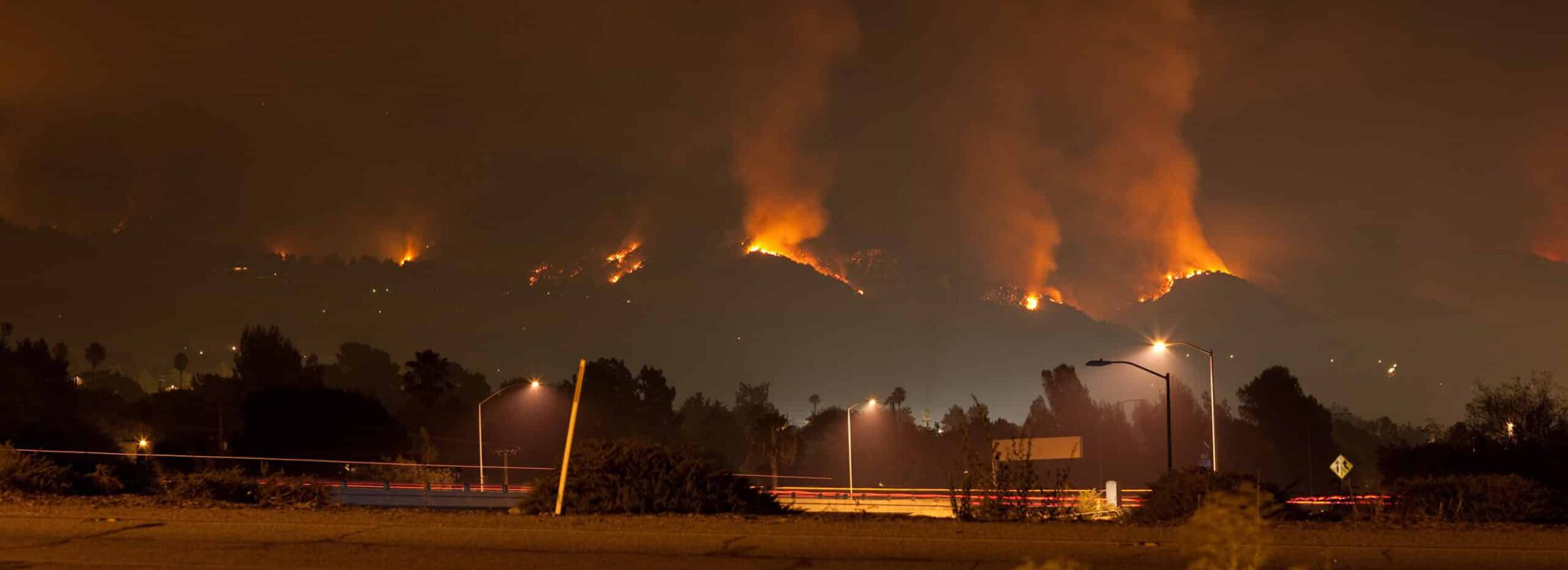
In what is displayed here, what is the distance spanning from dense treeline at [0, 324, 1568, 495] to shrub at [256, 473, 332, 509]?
40.6m

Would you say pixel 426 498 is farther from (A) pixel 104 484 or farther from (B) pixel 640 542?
(B) pixel 640 542

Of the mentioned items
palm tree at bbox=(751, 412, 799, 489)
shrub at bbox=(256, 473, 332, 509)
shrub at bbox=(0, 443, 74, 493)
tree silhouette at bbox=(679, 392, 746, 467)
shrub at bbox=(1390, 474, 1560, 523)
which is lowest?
tree silhouette at bbox=(679, 392, 746, 467)

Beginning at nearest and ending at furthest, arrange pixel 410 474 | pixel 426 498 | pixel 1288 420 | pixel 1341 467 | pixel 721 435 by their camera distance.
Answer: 1. pixel 426 498
2. pixel 1341 467
3. pixel 410 474
4. pixel 1288 420
5. pixel 721 435

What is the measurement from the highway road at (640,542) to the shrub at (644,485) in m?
0.89

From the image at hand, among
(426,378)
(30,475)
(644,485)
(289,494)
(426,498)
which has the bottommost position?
(426,498)

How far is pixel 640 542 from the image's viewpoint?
14.1m

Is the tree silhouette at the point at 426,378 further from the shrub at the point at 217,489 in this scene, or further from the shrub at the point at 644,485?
the shrub at the point at 644,485

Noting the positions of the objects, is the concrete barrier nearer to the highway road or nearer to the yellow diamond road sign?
the highway road

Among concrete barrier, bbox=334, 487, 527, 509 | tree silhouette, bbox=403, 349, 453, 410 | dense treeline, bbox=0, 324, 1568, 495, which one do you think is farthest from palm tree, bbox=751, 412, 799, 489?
concrete barrier, bbox=334, 487, 527, 509

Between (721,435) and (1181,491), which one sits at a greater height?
(1181,491)

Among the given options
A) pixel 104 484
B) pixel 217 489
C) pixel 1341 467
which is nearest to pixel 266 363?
pixel 1341 467

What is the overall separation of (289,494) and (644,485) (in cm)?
589

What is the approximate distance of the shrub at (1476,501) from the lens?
1719cm

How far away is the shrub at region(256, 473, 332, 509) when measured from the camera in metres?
19.2
